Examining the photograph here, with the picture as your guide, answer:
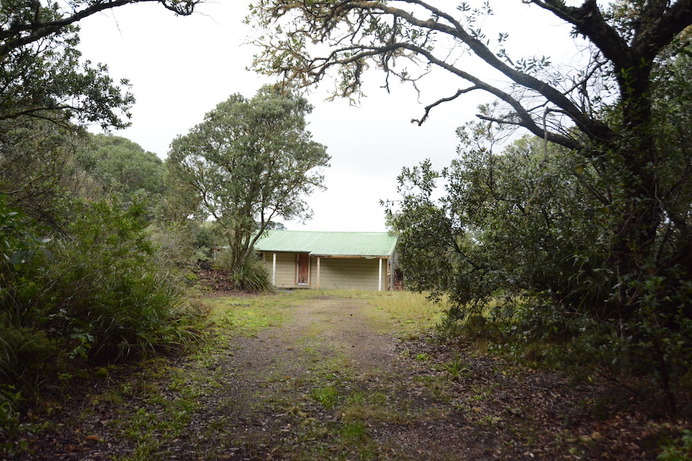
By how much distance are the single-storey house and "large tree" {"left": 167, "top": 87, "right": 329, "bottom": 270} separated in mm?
6563

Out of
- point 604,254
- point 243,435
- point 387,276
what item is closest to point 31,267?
point 243,435

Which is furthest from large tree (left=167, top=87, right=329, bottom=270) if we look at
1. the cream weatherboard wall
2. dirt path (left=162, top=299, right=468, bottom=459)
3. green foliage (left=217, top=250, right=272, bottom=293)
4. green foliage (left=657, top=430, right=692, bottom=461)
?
green foliage (left=657, top=430, right=692, bottom=461)

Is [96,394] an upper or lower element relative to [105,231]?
lower

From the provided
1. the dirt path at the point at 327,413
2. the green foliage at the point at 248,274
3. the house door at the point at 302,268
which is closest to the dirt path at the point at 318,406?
the dirt path at the point at 327,413

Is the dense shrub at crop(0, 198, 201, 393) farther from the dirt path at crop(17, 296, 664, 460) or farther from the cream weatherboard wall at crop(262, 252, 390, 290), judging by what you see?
the cream weatherboard wall at crop(262, 252, 390, 290)

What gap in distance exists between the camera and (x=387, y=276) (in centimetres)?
2314

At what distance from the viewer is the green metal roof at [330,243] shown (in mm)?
22734

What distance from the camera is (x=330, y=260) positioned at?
2459cm

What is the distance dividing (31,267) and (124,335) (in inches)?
53.6

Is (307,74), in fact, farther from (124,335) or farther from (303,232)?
(303,232)

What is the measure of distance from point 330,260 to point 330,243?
1.06m

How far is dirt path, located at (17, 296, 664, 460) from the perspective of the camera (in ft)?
10.6

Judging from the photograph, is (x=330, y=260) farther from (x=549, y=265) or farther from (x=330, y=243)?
(x=549, y=265)

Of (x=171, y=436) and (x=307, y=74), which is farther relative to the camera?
(x=307, y=74)
